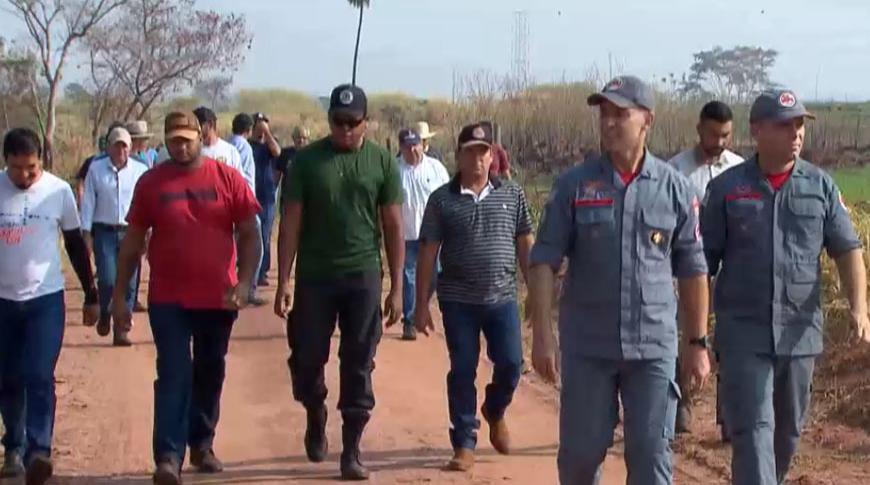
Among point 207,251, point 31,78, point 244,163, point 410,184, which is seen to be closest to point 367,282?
point 207,251

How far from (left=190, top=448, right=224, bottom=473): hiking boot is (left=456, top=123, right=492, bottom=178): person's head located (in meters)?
2.23

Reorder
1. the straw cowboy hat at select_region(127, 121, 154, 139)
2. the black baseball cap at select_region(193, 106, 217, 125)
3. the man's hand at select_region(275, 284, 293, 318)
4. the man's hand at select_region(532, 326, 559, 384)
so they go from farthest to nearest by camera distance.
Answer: the straw cowboy hat at select_region(127, 121, 154, 139), the black baseball cap at select_region(193, 106, 217, 125), the man's hand at select_region(275, 284, 293, 318), the man's hand at select_region(532, 326, 559, 384)

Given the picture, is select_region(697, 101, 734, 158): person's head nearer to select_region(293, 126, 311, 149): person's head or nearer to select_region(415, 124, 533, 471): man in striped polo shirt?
select_region(415, 124, 533, 471): man in striped polo shirt

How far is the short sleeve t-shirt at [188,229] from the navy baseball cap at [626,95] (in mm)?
2585

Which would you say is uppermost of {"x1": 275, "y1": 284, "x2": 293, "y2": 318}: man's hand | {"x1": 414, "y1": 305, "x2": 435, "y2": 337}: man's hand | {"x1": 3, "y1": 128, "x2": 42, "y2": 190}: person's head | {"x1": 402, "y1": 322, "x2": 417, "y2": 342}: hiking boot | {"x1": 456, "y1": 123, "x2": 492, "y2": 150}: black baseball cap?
{"x1": 456, "y1": 123, "x2": 492, "y2": 150}: black baseball cap

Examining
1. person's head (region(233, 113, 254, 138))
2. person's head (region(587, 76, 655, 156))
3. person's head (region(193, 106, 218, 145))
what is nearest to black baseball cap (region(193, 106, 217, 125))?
person's head (region(193, 106, 218, 145))

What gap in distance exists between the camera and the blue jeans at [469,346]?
27.9 feet

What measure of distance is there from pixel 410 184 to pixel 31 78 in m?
31.8

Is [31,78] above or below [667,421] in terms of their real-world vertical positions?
above

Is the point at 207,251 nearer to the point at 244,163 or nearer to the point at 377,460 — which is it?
the point at 377,460

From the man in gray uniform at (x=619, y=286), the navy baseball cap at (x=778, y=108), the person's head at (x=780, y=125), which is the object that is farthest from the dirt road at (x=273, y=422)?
the navy baseball cap at (x=778, y=108)

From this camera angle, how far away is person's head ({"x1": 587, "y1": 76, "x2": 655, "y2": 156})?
19.9 feet

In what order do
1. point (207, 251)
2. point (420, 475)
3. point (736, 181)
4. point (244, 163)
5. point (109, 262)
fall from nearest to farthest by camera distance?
point (736, 181)
point (207, 251)
point (420, 475)
point (109, 262)
point (244, 163)

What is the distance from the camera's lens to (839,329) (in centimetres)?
1179
